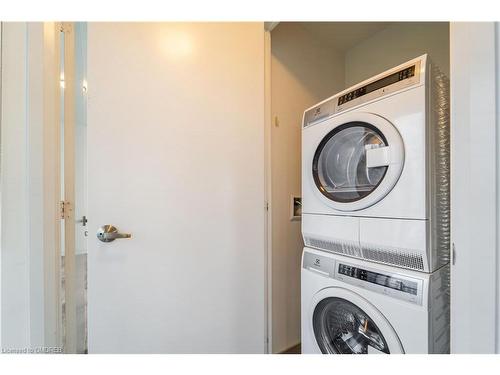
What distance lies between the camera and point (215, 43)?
43.5 inches

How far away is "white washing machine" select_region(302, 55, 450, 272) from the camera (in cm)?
79

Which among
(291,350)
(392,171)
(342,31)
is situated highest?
(342,31)

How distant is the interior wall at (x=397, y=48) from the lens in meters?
1.47

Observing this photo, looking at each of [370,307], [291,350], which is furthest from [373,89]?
[291,350]

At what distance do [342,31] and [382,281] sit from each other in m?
1.79

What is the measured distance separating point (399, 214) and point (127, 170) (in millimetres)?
1111

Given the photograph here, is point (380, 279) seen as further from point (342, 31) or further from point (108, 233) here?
point (342, 31)

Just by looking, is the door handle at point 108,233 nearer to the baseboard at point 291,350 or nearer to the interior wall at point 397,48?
the baseboard at point 291,350

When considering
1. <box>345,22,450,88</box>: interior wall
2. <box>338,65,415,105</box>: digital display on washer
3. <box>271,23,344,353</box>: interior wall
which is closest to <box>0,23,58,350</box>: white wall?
<box>271,23,344,353</box>: interior wall

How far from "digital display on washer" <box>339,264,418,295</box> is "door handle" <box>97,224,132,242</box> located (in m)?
0.98

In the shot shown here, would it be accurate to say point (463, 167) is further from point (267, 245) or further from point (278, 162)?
point (278, 162)

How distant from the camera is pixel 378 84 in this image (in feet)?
3.00

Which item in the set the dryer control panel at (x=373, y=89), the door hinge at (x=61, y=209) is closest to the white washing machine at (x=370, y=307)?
the dryer control panel at (x=373, y=89)

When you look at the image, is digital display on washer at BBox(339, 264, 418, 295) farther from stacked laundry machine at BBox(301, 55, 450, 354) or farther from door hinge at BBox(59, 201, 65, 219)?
door hinge at BBox(59, 201, 65, 219)
